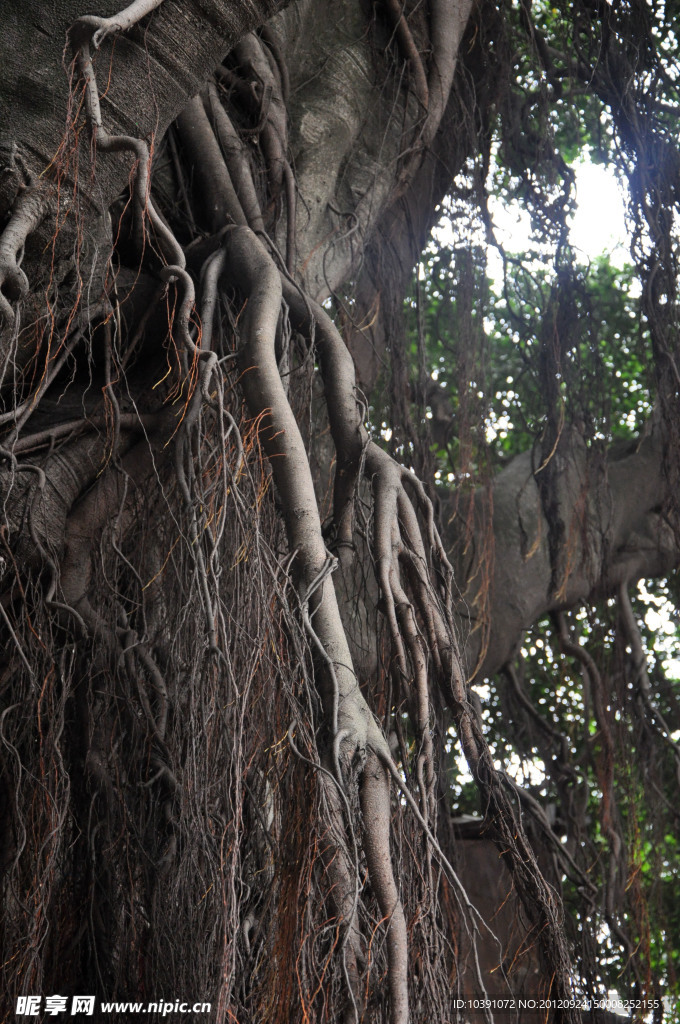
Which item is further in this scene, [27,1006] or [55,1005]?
[55,1005]

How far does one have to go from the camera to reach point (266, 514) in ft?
5.72

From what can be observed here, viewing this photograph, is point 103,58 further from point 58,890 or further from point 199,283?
point 58,890

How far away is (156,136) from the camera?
1.73m

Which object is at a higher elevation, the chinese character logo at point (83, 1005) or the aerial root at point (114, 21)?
the aerial root at point (114, 21)

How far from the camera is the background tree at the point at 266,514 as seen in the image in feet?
4.46

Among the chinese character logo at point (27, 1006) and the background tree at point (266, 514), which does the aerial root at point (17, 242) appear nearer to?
the background tree at point (266, 514)

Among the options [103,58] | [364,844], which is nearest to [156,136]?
[103,58]

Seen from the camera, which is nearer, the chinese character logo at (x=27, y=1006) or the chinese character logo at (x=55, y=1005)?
the chinese character logo at (x=27, y=1006)

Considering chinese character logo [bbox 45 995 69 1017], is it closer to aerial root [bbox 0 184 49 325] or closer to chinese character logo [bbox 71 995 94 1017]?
chinese character logo [bbox 71 995 94 1017]

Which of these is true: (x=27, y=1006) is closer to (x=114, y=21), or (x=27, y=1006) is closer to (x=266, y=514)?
(x=266, y=514)

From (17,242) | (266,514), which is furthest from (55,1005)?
(17,242)

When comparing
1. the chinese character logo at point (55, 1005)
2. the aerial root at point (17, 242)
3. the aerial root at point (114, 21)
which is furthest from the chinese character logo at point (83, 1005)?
the aerial root at point (114, 21)

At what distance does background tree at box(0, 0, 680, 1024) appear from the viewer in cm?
136

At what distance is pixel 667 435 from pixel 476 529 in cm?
66
